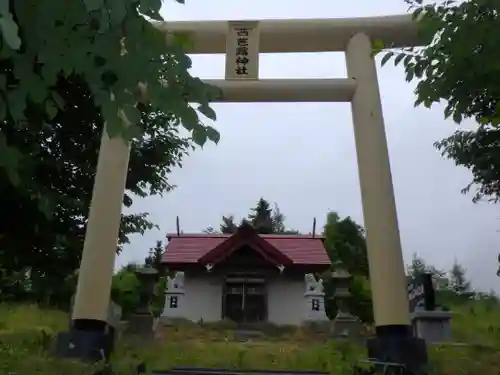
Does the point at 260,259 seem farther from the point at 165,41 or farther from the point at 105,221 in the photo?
the point at 165,41

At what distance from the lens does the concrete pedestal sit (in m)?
7.15

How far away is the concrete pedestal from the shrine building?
5427mm

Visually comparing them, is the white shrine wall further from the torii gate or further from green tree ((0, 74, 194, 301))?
the torii gate

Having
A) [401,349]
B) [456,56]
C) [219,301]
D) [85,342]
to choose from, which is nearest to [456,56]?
[456,56]

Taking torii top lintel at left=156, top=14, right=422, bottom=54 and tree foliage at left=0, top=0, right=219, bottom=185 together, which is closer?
tree foliage at left=0, top=0, right=219, bottom=185

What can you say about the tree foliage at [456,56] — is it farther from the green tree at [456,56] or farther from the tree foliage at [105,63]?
the tree foliage at [105,63]

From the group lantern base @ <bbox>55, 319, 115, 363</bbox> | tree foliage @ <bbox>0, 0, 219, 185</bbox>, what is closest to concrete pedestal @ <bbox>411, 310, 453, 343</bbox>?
lantern base @ <bbox>55, 319, 115, 363</bbox>

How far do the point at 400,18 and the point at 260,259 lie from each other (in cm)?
758

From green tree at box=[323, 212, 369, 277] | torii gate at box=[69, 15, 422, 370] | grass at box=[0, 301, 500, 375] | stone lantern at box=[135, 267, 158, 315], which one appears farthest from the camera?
green tree at box=[323, 212, 369, 277]

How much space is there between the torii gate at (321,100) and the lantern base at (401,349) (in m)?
0.01

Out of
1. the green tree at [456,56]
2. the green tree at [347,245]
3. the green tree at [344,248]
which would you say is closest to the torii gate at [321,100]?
the green tree at [456,56]

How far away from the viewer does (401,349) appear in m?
5.25

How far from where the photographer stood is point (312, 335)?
1025 centimetres

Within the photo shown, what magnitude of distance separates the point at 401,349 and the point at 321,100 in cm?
325
